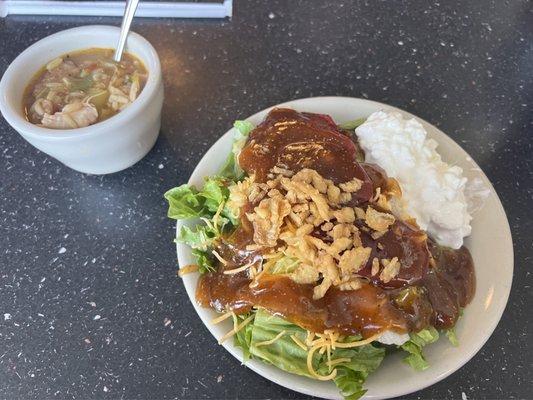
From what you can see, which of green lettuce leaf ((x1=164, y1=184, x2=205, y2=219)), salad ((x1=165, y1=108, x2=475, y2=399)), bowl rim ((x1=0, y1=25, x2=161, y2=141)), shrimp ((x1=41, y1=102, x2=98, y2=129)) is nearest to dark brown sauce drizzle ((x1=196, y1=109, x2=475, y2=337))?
salad ((x1=165, y1=108, x2=475, y2=399))

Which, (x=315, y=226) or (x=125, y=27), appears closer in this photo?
(x=315, y=226)

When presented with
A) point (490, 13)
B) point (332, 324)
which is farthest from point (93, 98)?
point (490, 13)

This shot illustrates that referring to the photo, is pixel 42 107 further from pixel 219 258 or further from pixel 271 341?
pixel 271 341

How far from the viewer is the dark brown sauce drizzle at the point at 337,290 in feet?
2.83

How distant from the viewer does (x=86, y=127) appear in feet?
3.51

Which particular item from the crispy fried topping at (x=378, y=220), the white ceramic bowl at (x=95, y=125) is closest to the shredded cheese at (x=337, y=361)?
the crispy fried topping at (x=378, y=220)

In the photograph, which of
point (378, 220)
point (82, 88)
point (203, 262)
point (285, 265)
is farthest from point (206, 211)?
point (82, 88)

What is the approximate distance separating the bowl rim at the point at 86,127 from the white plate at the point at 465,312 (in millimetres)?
185

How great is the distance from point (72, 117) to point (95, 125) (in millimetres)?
76

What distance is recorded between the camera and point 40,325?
3.56ft

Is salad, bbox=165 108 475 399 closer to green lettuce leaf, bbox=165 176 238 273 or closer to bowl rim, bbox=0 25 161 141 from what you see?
green lettuce leaf, bbox=165 176 238 273

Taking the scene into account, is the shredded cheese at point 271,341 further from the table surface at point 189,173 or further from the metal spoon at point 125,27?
the metal spoon at point 125,27

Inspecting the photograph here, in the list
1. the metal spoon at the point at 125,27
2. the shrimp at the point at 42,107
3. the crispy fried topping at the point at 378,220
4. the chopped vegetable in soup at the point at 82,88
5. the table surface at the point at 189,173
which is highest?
the metal spoon at the point at 125,27

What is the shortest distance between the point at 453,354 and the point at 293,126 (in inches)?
19.8
